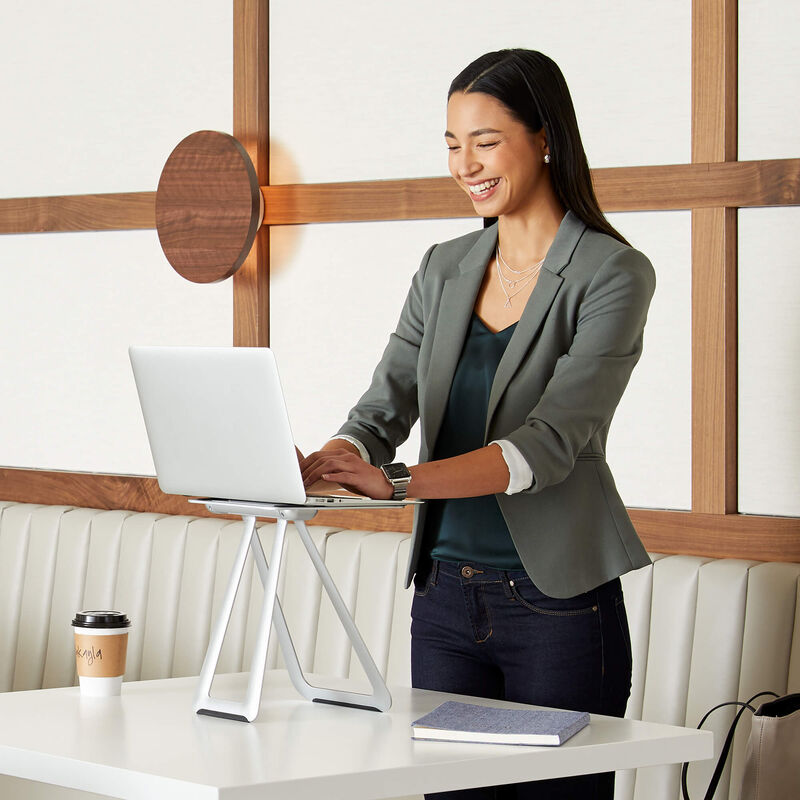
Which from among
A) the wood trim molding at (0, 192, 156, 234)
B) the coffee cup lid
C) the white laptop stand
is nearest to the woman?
the white laptop stand

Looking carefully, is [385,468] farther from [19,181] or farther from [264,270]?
[19,181]

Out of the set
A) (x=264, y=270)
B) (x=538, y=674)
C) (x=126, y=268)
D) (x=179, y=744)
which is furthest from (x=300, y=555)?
(x=179, y=744)

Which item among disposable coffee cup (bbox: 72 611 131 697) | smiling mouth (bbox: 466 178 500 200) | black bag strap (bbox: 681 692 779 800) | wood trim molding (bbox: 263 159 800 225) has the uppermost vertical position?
wood trim molding (bbox: 263 159 800 225)

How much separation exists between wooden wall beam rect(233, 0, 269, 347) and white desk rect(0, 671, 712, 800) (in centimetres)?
164

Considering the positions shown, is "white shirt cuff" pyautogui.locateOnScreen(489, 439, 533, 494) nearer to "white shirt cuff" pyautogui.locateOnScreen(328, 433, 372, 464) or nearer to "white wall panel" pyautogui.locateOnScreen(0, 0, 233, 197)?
"white shirt cuff" pyautogui.locateOnScreen(328, 433, 372, 464)

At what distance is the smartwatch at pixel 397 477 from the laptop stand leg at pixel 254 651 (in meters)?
0.14

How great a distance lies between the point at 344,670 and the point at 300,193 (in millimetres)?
1136

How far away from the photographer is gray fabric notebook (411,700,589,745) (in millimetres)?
1450

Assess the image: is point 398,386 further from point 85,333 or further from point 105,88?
point 105,88

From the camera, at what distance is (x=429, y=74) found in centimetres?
302

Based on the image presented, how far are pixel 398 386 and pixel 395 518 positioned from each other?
1.10 metres

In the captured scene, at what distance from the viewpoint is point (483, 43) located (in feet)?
9.64

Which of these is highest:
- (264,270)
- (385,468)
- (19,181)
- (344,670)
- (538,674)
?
(19,181)

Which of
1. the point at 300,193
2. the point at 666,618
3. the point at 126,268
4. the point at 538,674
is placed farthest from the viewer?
the point at 126,268
